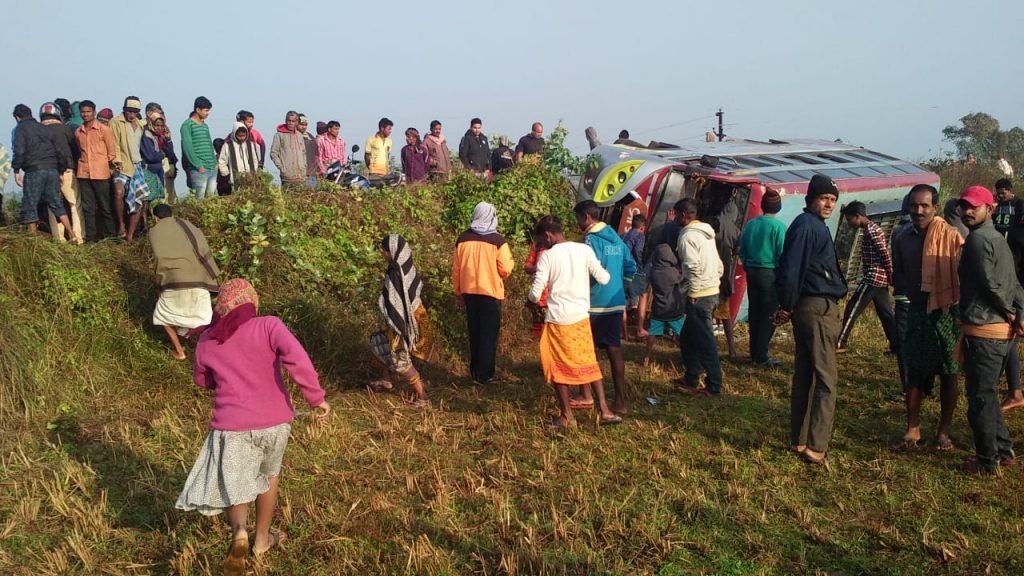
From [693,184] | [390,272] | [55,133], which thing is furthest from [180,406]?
[693,184]

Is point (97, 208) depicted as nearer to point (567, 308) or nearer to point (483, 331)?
point (483, 331)

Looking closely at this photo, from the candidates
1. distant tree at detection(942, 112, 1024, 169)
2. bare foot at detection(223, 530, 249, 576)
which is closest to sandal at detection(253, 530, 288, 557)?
bare foot at detection(223, 530, 249, 576)

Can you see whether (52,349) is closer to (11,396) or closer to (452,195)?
(11,396)

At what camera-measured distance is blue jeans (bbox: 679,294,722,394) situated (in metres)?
7.64

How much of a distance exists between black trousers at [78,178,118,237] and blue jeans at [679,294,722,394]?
23.0 ft

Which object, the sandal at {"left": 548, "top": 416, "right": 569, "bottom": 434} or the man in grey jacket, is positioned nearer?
the sandal at {"left": 548, "top": 416, "right": 569, "bottom": 434}

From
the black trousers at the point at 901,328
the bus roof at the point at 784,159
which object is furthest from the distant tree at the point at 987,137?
the black trousers at the point at 901,328

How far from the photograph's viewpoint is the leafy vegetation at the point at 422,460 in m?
4.66

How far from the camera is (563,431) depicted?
6672 mm

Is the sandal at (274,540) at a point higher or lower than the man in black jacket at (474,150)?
lower

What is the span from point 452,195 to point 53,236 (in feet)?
16.8

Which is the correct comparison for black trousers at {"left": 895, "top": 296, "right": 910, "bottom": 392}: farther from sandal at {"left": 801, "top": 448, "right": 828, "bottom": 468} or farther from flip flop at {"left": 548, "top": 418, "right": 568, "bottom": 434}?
flip flop at {"left": 548, "top": 418, "right": 568, "bottom": 434}

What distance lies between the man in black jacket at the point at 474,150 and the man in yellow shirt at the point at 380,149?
1497 millimetres

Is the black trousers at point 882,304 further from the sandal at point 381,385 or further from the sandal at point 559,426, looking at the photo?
the sandal at point 381,385
